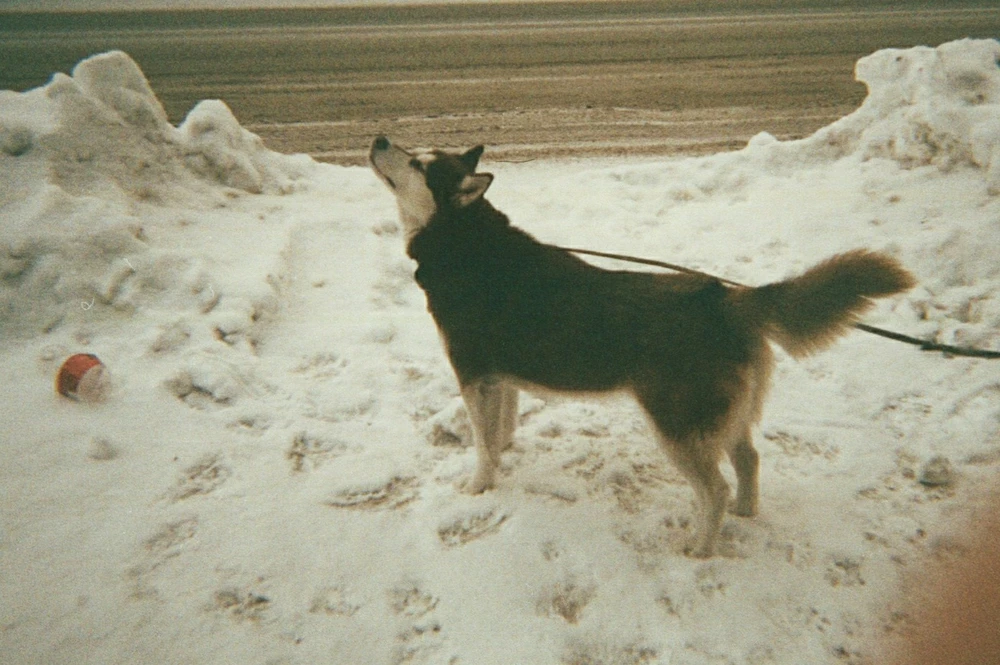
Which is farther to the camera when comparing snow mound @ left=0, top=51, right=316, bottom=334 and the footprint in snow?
snow mound @ left=0, top=51, right=316, bottom=334

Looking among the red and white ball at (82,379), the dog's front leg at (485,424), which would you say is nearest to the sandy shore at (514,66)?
the red and white ball at (82,379)

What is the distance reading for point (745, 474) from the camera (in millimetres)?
2967

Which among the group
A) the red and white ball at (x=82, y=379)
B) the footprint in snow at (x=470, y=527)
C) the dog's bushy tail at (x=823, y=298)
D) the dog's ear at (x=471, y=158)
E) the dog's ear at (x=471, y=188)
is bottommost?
the footprint in snow at (x=470, y=527)

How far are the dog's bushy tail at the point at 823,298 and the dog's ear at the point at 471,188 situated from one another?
124cm

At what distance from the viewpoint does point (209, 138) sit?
583cm

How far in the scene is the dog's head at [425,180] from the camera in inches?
116

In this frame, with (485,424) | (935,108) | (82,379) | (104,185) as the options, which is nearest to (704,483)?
(485,424)

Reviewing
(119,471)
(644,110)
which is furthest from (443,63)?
(119,471)

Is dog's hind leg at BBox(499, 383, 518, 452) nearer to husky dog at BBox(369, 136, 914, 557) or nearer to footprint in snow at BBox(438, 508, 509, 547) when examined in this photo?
husky dog at BBox(369, 136, 914, 557)

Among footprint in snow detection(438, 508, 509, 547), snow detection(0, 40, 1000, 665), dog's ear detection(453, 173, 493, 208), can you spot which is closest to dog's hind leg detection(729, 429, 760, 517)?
snow detection(0, 40, 1000, 665)

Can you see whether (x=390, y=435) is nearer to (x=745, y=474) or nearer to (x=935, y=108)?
(x=745, y=474)

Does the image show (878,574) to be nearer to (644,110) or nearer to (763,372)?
(763,372)

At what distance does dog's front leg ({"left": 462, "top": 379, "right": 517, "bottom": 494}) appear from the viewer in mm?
3053

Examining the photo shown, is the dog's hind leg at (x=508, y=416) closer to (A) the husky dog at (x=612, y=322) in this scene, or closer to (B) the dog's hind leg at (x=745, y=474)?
(A) the husky dog at (x=612, y=322)
